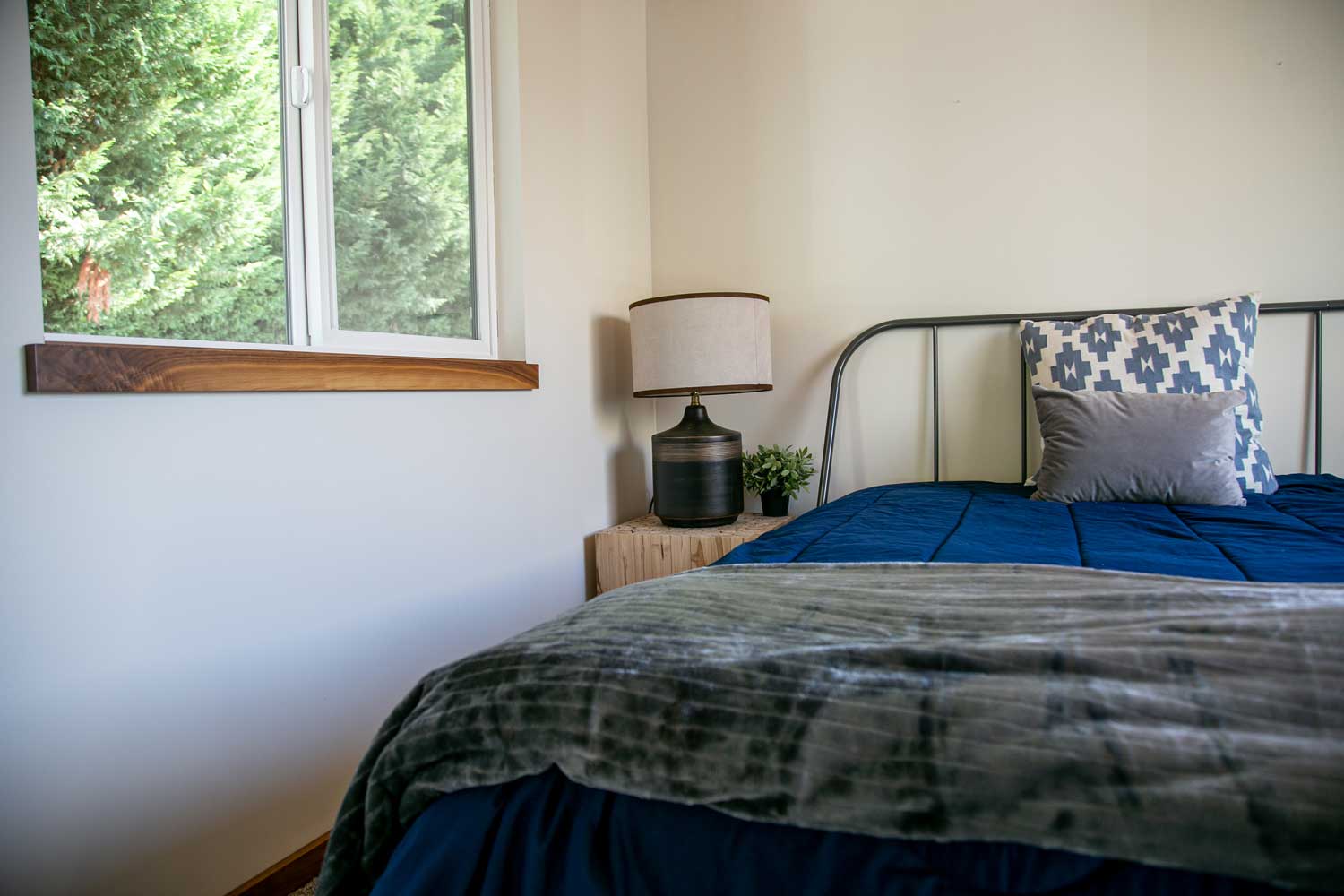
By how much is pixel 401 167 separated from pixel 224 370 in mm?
764

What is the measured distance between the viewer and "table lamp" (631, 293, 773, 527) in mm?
2236

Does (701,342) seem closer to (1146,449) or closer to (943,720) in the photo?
(1146,449)

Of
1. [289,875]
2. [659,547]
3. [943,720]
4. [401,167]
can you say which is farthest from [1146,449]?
[289,875]

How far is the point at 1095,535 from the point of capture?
A: 1.39 meters

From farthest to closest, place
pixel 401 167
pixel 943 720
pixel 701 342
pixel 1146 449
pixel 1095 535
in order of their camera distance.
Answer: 1. pixel 701 342
2. pixel 401 167
3. pixel 1146 449
4. pixel 1095 535
5. pixel 943 720

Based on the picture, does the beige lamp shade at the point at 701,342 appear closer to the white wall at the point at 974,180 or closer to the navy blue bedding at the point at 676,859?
the white wall at the point at 974,180

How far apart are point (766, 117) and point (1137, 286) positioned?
4.01 ft

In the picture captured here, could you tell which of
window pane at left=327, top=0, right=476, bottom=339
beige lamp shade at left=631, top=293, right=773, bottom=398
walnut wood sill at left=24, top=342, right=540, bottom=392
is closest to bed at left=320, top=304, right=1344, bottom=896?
walnut wood sill at left=24, top=342, right=540, bottom=392

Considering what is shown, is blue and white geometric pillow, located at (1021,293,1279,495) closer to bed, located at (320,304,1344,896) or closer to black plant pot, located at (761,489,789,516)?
black plant pot, located at (761,489,789,516)

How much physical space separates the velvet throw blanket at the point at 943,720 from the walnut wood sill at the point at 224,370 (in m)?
0.70

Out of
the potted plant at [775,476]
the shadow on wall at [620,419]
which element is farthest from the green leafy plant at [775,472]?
the shadow on wall at [620,419]

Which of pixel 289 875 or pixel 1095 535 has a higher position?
pixel 1095 535

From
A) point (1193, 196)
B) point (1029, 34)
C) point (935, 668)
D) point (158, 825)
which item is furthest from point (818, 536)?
point (1029, 34)

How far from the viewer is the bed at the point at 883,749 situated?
51 cm
